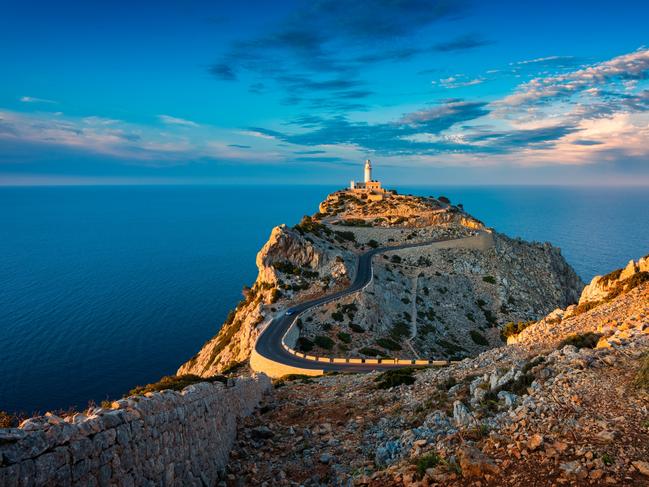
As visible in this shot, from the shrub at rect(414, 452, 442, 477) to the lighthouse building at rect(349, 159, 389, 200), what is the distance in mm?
113938

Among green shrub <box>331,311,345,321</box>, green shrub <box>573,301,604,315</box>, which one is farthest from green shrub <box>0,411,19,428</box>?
green shrub <box>331,311,345,321</box>

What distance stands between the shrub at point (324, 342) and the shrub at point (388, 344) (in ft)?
19.1

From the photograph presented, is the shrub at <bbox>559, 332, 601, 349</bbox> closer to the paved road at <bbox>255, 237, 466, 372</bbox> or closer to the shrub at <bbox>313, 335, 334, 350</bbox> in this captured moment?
the paved road at <bbox>255, 237, 466, 372</bbox>

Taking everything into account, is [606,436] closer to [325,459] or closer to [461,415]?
[461,415]

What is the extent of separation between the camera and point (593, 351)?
1307 cm

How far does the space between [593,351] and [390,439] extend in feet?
23.3

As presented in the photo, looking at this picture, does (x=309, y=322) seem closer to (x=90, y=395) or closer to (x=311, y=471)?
(x=90, y=395)

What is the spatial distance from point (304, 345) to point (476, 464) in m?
35.6

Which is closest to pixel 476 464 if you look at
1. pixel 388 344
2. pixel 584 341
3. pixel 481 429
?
pixel 481 429

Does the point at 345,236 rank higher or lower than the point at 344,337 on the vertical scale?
higher

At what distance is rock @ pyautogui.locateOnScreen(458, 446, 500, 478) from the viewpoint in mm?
8203

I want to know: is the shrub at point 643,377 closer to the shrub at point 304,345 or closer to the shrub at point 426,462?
the shrub at point 426,462

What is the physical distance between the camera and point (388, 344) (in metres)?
46.7

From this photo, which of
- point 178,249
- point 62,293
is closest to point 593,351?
point 62,293
